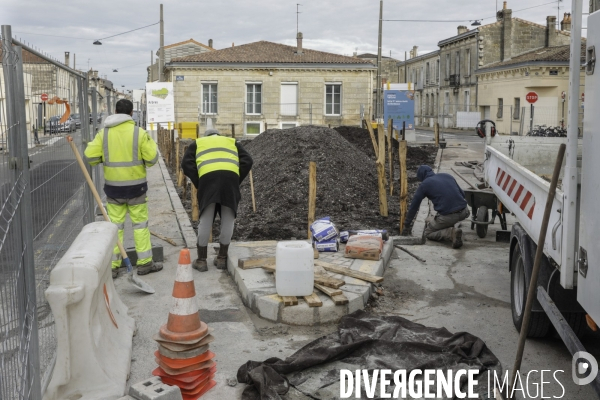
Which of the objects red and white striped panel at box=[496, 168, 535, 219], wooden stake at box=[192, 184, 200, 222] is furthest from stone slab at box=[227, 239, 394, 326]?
wooden stake at box=[192, 184, 200, 222]

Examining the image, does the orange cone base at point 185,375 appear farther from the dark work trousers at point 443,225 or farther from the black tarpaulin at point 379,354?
the dark work trousers at point 443,225

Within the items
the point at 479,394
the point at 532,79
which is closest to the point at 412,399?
the point at 479,394

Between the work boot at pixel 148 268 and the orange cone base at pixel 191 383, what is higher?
the work boot at pixel 148 268

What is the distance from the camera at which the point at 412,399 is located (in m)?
4.68

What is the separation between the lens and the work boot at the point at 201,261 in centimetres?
796

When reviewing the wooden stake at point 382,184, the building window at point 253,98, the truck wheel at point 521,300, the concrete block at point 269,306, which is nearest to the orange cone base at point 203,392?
the concrete block at point 269,306

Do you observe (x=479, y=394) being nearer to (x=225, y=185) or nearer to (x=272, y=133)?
(x=225, y=185)

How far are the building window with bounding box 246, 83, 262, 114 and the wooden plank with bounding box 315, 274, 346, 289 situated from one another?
3720cm

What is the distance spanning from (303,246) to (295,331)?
796 mm

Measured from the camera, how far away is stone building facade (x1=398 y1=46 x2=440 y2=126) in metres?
63.5

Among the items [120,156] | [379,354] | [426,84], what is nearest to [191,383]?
[379,354]

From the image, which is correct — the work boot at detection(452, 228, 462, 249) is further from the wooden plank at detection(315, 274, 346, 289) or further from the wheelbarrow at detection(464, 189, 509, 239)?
the wooden plank at detection(315, 274, 346, 289)

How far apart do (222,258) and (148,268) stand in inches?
34.5

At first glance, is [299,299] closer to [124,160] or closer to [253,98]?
[124,160]
